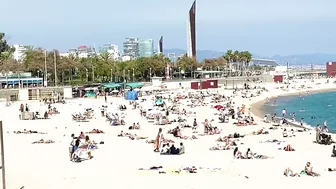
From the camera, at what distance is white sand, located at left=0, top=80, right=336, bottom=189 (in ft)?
50.7

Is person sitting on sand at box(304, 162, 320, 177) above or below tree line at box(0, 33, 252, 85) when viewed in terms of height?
below

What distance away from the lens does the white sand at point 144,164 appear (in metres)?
15.5

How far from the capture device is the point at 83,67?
9544 cm

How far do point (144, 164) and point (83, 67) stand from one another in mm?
78624

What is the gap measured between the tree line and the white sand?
57103 millimetres

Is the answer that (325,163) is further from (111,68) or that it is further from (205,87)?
(111,68)

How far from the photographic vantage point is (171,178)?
1590 cm

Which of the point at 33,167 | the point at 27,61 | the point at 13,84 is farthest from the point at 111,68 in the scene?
the point at 33,167

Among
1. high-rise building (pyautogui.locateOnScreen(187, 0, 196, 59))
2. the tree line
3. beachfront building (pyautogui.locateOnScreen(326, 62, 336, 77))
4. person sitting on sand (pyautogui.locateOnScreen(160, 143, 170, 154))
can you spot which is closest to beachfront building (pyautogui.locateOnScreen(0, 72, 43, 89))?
the tree line

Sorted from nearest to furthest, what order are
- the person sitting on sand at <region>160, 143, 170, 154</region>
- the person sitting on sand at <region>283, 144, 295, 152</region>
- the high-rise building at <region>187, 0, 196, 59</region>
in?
1. the person sitting on sand at <region>160, 143, 170, 154</region>
2. the person sitting on sand at <region>283, 144, 295, 152</region>
3. the high-rise building at <region>187, 0, 196, 59</region>

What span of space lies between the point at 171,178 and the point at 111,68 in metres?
81.7

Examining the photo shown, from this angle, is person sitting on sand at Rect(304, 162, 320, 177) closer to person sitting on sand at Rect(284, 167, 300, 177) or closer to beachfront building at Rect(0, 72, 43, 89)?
person sitting on sand at Rect(284, 167, 300, 177)

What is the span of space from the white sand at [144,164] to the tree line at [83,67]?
2248 inches

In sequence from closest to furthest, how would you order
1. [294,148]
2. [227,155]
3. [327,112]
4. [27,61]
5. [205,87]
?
[227,155]
[294,148]
[327,112]
[205,87]
[27,61]
